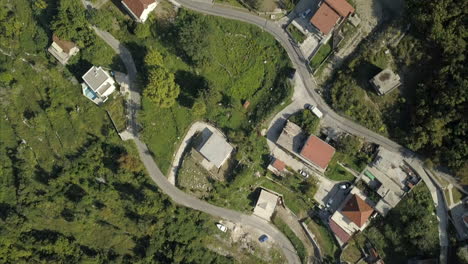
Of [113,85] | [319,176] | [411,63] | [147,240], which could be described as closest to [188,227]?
[147,240]

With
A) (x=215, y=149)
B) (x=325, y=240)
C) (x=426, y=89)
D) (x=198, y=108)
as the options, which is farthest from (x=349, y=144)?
(x=198, y=108)

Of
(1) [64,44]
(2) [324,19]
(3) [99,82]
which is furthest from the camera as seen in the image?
(1) [64,44]

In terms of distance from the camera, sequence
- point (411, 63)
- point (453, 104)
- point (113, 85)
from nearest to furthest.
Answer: point (453, 104), point (411, 63), point (113, 85)

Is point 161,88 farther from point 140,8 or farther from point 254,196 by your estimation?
point 254,196

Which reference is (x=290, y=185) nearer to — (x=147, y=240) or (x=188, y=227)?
(x=188, y=227)

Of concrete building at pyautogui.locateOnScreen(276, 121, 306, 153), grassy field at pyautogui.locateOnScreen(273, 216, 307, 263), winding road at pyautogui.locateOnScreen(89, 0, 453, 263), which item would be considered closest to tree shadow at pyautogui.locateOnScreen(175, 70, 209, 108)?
winding road at pyautogui.locateOnScreen(89, 0, 453, 263)

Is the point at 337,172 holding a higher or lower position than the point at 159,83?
lower

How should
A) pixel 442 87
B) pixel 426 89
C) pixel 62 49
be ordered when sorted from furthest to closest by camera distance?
1. pixel 62 49
2. pixel 426 89
3. pixel 442 87
